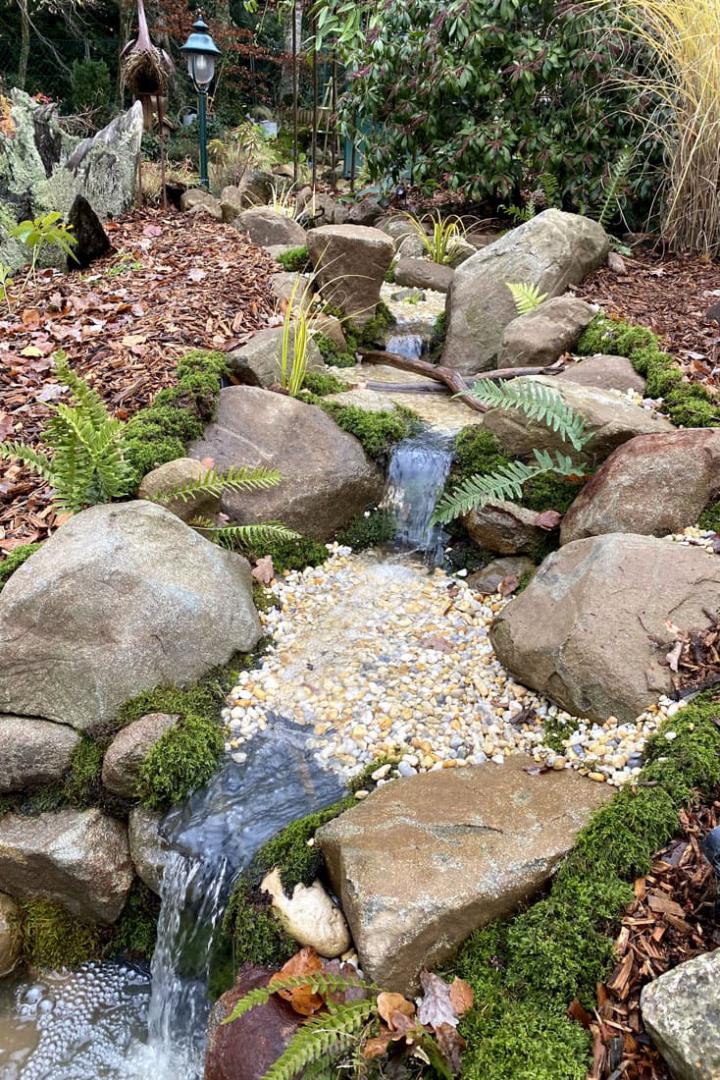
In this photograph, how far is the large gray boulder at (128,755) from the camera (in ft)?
9.27

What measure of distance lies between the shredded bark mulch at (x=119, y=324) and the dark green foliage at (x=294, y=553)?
1074 mm

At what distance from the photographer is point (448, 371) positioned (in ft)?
18.1

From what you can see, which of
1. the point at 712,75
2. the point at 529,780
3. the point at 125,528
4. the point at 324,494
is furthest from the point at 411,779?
the point at 712,75

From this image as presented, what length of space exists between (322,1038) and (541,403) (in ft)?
9.07

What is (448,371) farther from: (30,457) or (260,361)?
(30,457)

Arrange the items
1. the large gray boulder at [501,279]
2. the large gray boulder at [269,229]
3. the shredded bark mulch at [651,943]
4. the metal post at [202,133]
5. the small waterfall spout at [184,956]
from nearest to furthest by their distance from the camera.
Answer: the shredded bark mulch at [651,943], the small waterfall spout at [184,956], the large gray boulder at [501,279], the large gray boulder at [269,229], the metal post at [202,133]

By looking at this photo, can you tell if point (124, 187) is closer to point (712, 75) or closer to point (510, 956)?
point (712, 75)

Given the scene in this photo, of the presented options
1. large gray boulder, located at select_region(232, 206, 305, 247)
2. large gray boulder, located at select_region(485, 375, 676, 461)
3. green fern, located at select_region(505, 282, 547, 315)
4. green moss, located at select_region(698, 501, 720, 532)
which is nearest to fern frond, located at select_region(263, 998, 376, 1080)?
green moss, located at select_region(698, 501, 720, 532)

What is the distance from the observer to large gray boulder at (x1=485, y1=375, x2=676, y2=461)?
386 cm

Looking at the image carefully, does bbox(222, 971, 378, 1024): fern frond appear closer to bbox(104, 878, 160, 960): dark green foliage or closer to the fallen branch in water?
bbox(104, 878, 160, 960): dark green foliage

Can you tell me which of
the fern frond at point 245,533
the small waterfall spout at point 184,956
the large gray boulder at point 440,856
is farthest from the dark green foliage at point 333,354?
the small waterfall spout at point 184,956

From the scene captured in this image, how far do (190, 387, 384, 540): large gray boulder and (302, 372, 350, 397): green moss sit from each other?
410mm

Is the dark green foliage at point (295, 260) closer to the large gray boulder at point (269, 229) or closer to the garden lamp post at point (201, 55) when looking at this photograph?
the large gray boulder at point (269, 229)

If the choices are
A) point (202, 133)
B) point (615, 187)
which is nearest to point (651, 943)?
point (615, 187)
